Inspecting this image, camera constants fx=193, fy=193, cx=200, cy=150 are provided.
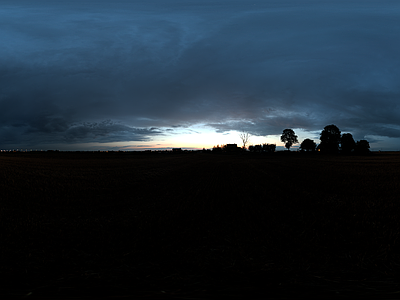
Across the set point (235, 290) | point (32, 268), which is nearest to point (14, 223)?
point (32, 268)

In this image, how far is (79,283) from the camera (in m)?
3.57

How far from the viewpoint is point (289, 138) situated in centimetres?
12056

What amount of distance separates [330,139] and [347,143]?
746 cm

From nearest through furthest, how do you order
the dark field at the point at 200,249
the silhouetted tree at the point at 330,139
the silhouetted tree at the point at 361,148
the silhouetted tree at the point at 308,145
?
1. the dark field at the point at 200,249
2. the silhouetted tree at the point at 361,148
3. the silhouetted tree at the point at 330,139
4. the silhouetted tree at the point at 308,145

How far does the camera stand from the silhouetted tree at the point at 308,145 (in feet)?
376

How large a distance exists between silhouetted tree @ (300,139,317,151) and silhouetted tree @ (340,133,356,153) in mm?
16967

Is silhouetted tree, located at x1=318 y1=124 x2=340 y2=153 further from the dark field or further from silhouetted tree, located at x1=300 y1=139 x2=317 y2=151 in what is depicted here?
Result: the dark field

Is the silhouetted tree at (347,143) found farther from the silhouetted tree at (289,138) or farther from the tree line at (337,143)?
the silhouetted tree at (289,138)

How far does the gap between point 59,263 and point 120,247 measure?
1.24 meters

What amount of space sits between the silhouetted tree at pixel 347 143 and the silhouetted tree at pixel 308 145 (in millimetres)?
16967

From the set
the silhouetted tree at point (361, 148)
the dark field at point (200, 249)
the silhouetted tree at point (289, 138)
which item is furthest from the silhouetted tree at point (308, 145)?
the dark field at point (200, 249)

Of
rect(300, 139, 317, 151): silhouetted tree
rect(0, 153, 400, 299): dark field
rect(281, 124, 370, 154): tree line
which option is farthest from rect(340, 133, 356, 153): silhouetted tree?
rect(0, 153, 400, 299): dark field

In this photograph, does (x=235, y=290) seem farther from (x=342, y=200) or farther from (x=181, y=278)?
(x=342, y=200)

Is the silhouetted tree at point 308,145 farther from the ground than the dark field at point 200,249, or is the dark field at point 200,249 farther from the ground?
the silhouetted tree at point 308,145
